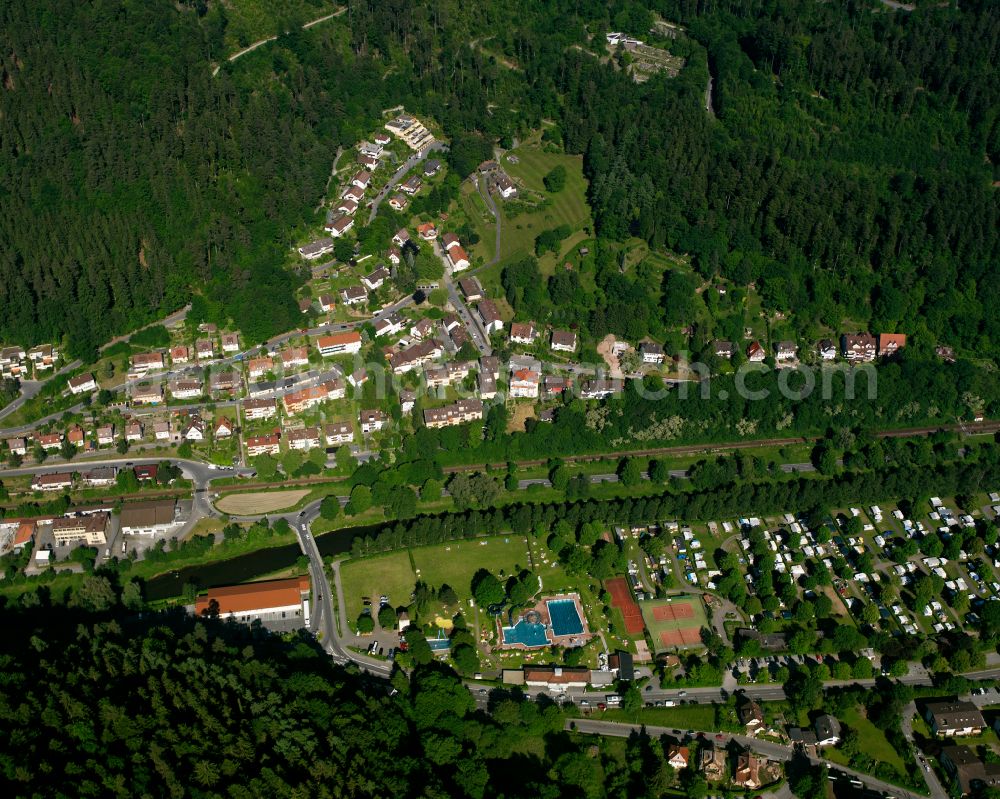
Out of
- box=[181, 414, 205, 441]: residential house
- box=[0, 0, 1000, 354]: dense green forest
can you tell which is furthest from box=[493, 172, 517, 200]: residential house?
box=[181, 414, 205, 441]: residential house

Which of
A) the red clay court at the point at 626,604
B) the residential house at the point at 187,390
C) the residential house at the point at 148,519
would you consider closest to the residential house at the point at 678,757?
the red clay court at the point at 626,604

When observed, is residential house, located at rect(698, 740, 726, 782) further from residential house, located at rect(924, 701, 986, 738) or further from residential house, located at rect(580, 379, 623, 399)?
residential house, located at rect(580, 379, 623, 399)

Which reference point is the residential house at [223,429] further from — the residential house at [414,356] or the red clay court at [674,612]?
the red clay court at [674,612]

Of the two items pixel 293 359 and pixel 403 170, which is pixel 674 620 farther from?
pixel 403 170

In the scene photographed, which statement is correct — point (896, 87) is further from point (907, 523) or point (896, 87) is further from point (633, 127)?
point (907, 523)

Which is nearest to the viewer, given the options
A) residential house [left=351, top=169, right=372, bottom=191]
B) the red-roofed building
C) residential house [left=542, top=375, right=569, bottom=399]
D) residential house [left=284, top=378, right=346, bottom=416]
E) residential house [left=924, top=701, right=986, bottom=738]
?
residential house [left=924, top=701, right=986, bottom=738]

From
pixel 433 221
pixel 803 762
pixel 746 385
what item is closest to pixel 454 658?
pixel 803 762
